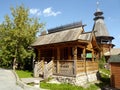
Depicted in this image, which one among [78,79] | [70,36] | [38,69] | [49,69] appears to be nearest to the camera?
[78,79]

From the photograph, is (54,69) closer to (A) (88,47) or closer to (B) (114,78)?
(A) (88,47)

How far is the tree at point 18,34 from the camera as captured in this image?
2677cm

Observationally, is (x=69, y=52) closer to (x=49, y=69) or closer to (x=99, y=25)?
(x=49, y=69)

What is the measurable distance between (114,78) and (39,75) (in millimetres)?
7943

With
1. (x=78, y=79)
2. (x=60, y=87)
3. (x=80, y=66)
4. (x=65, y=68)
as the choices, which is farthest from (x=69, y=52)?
(x=60, y=87)

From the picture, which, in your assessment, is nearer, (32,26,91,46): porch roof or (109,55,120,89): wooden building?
(32,26,91,46): porch roof

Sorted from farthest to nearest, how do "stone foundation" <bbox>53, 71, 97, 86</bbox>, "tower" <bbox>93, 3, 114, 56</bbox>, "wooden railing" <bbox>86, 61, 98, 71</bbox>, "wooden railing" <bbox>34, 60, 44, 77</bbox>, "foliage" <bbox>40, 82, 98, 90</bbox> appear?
"tower" <bbox>93, 3, 114, 56</bbox> < "wooden railing" <bbox>86, 61, 98, 71</bbox> < "wooden railing" <bbox>34, 60, 44, 77</bbox> < "stone foundation" <bbox>53, 71, 97, 86</bbox> < "foliage" <bbox>40, 82, 98, 90</bbox>

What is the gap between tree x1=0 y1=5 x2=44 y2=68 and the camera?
87.8ft

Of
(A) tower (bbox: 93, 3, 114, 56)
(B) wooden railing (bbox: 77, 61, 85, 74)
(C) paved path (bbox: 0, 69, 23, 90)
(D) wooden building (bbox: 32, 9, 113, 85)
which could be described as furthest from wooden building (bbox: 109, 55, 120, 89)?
(A) tower (bbox: 93, 3, 114, 56)

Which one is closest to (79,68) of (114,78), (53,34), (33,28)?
(114,78)

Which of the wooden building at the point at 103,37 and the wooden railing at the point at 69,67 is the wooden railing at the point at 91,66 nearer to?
the wooden railing at the point at 69,67

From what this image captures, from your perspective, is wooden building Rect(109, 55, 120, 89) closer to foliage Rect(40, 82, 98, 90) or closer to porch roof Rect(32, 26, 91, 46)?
foliage Rect(40, 82, 98, 90)

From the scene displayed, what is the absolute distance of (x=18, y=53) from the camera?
2803 centimetres

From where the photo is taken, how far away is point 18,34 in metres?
26.4
